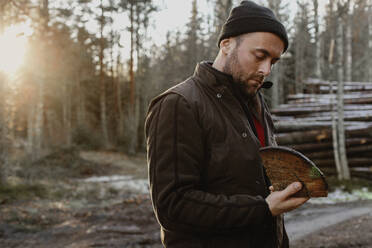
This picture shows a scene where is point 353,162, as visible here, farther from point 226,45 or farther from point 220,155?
point 220,155

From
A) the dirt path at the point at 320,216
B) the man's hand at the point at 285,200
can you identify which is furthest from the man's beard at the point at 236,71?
the dirt path at the point at 320,216

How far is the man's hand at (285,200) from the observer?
169 centimetres

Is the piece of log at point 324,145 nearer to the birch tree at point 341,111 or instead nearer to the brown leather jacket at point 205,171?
the birch tree at point 341,111

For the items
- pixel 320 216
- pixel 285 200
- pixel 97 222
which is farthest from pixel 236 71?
pixel 97 222

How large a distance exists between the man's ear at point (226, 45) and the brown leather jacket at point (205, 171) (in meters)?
0.25

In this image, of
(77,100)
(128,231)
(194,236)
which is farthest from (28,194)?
(77,100)

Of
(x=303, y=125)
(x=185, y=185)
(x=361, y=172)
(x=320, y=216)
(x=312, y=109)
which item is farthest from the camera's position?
(x=312, y=109)

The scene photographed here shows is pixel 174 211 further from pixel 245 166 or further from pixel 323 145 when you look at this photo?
pixel 323 145

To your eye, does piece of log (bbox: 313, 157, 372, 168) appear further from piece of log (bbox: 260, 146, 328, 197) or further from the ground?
piece of log (bbox: 260, 146, 328, 197)

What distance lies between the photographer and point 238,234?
1.80 m

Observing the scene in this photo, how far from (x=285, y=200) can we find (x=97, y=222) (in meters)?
7.73

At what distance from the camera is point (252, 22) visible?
1911 mm

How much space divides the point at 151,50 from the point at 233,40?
2882 cm

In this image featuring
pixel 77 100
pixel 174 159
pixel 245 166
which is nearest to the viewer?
pixel 174 159
